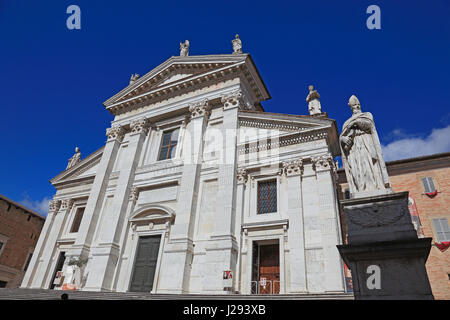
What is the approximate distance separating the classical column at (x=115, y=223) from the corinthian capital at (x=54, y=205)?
19.6ft

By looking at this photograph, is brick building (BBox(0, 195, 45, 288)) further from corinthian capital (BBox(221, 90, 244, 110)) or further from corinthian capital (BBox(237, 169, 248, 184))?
corinthian capital (BBox(237, 169, 248, 184))

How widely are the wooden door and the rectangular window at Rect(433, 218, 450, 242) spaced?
→ 34.5 ft

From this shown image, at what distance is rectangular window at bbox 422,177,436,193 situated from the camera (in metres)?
16.9

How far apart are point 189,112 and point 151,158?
3.79 metres

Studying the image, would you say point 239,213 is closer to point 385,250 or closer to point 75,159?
point 385,250

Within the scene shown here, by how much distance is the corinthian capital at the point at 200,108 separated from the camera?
16.3 metres

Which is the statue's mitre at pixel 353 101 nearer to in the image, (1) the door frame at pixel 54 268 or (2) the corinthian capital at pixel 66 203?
(1) the door frame at pixel 54 268

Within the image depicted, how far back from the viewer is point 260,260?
12266mm

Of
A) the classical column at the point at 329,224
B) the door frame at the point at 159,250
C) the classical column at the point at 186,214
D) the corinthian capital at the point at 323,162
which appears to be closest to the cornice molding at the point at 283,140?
the corinthian capital at the point at 323,162

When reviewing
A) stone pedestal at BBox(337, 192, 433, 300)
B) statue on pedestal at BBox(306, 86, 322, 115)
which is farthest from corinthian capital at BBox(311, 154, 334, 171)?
stone pedestal at BBox(337, 192, 433, 300)

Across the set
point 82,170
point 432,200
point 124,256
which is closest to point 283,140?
Answer: point 124,256

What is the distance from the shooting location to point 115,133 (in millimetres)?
19266
